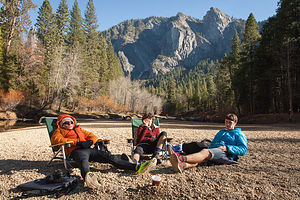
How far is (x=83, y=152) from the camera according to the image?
3.01 meters

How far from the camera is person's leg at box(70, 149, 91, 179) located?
263cm

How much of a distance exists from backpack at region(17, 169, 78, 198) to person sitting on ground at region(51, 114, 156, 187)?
235 mm

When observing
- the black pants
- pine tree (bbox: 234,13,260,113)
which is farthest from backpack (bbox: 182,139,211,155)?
pine tree (bbox: 234,13,260,113)

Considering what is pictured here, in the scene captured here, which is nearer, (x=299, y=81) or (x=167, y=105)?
(x=299, y=81)

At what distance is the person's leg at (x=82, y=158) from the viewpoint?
8.64ft

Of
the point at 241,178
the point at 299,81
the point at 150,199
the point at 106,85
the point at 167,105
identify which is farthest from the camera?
the point at 167,105

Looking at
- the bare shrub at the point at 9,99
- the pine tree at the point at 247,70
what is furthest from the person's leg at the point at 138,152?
the bare shrub at the point at 9,99

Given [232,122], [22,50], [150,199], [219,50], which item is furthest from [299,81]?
[219,50]

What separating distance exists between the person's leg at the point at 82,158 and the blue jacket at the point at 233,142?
2.56 m

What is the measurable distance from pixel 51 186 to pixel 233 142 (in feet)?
11.0

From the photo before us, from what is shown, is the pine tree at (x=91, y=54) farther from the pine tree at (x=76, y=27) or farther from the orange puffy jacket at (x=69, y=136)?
the orange puffy jacket at (x=69, y=136)

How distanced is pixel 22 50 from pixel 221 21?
8313 inches

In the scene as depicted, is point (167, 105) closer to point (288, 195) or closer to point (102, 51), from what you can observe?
point (102, 51)

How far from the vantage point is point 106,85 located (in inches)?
1647
